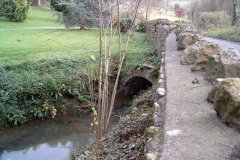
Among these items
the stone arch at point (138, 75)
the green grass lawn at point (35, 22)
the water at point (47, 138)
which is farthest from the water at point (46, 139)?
the green grass lawn at point (35, 22)

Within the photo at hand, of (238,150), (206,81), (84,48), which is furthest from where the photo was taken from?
(84,48)

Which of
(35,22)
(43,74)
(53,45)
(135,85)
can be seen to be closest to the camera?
(43,74)

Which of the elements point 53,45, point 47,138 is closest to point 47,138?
point 47,138

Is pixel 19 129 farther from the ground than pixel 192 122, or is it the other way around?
pixel 192 122

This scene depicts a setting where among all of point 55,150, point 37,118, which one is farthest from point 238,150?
point 37,118

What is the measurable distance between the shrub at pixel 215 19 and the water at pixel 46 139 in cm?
1418

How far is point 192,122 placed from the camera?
18.0ft

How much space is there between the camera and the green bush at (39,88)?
1342 centimetres

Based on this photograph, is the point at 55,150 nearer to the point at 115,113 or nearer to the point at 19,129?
the point at 19,129

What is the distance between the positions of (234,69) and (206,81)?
3.82 ft

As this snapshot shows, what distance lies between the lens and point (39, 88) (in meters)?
14.1

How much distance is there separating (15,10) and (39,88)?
13859 mm

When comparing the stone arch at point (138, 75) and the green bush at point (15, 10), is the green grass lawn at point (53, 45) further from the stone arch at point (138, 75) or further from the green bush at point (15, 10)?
the green bush at point (15, 10)

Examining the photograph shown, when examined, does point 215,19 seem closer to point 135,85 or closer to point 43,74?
point 135,85
